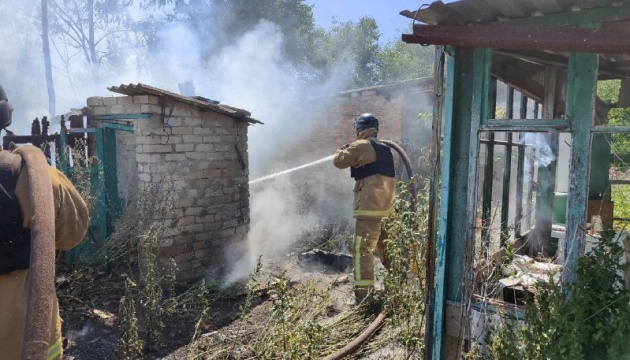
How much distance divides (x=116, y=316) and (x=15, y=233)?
325 centimetres

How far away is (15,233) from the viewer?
2.15 m

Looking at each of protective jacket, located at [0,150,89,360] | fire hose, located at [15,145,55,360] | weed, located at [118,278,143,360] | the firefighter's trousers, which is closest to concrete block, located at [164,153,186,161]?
the firefighter's trousers

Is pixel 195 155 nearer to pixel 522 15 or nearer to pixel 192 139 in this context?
pixel 192 139

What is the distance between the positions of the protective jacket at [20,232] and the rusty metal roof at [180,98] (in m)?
3.29

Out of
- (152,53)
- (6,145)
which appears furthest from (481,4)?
(152,53)

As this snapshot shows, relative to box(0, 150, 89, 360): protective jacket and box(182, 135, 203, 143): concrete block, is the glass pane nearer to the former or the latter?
box(0, 150, 89, 360): protective jacket

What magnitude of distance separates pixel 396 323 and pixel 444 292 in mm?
819

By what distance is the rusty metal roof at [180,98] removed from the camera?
5.53 m

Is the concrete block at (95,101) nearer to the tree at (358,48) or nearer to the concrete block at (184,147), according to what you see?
the concrete block at (184,147)

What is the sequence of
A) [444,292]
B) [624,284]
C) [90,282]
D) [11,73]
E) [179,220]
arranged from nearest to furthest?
[624,284]
[444,292]
[90,282]
[179,220]
[11,73]

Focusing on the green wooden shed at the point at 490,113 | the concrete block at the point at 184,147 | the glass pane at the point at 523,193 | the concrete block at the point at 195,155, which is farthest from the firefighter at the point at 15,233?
the concrete block at the point at 195,155

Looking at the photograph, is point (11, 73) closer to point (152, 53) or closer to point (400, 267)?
point (152, 53)

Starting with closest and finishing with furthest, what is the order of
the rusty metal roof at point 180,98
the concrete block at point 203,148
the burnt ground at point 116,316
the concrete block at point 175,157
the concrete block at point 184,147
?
1. the burnt ground at point 116,316
2. the rusty metal roof at point 180,98
3. the concrete block at point 175,157
4. the concrete block at point 184,147
5. the concrete block at point 203,148

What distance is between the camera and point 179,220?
6008 millimetres
